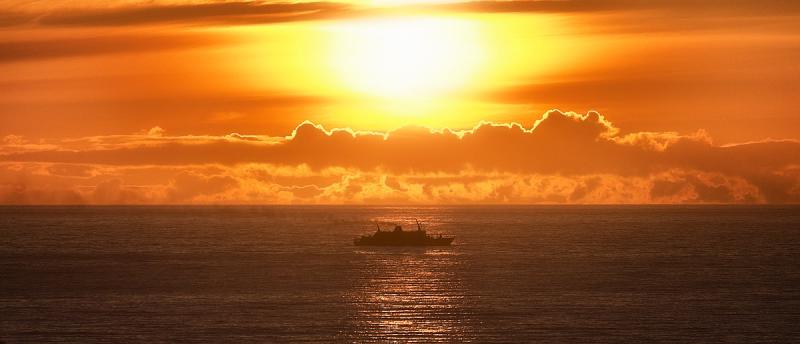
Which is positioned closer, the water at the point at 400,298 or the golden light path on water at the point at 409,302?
the golden light path on water at the point at 409,302

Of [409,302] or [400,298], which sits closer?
[409,302]

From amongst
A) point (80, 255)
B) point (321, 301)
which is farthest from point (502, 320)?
point (80, 255)

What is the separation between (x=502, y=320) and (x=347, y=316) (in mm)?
14337

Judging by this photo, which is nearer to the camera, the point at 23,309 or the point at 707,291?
the point at 23,309

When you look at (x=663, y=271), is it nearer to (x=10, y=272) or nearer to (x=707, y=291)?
(x=707, y=291)

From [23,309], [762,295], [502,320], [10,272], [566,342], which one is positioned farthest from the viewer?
[10,272]

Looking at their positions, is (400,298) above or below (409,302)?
above

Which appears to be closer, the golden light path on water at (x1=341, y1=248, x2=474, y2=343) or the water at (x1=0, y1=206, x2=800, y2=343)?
the golden light path on water at (x1=341, y1=248, x2=474, y2=343)

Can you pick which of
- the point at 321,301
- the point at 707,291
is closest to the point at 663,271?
the point at 707,291

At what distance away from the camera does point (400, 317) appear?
91812 millimetres

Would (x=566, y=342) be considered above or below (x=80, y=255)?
below

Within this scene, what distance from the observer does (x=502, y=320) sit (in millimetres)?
90938

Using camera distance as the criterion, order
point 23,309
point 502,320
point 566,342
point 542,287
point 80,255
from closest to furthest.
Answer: point 566,342
point 502,320
point 23,309
point 542,287
point 80,255

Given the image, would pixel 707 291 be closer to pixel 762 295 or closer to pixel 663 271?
pixel 762 295
